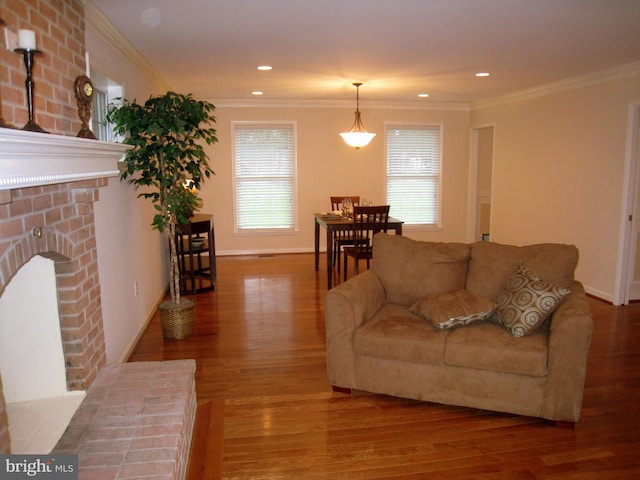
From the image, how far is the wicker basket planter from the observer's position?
4020 mm

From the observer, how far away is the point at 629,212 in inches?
193

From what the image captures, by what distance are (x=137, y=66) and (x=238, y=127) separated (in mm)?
3146

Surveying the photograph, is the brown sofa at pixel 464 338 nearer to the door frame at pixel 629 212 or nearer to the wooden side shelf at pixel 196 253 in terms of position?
the door frame at pixel 629 212

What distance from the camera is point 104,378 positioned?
2.71 m

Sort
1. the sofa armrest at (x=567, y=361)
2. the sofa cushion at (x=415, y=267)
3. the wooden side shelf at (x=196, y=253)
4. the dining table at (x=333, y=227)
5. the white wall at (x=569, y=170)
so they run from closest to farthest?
the sofa armrest at (x=567, y=361), the sofa cushion at (x=415, y=267), the white wall at (x=569, y=170), the wooden side shelf at (x=196, y=253), the dining table at (x=333, y=227)

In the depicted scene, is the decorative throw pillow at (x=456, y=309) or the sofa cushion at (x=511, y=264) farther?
the sofa cushion at (x=511, y=264)

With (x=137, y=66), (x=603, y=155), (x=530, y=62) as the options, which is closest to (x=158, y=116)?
(x=137, y=66)

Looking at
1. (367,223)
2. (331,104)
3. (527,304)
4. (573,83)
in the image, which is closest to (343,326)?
(527,304)

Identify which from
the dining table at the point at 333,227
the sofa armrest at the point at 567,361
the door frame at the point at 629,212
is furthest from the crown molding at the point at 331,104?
the sofa armrest at the point at 567,361

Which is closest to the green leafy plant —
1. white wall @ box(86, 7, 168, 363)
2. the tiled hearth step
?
white wall @ box(86, 7, 168, 363)

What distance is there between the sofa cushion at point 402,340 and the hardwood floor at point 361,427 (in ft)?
1.09

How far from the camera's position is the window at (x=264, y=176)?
754 centimetres

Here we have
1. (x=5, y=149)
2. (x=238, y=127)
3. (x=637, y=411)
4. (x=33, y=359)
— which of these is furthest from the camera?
(x=238, y=127)

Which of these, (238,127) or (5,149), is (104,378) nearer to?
(5,149)
